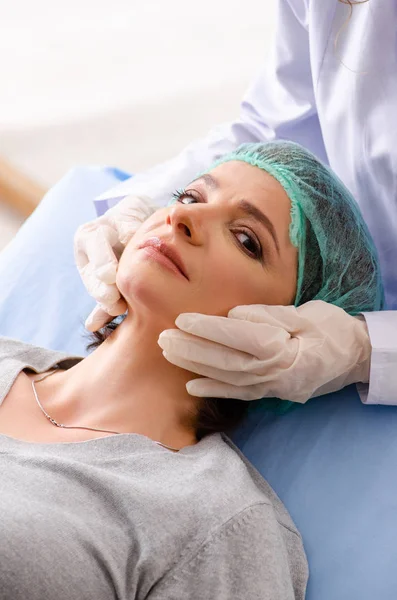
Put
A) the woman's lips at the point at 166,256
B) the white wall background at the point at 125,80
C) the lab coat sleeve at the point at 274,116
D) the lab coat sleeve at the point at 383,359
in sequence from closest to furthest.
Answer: the woman's lips at the point at 166,256
the lab coat sleeve at the point at 383,359
the lab coat sleeve at the point at 274,116
the white wall background at the point at 125,80

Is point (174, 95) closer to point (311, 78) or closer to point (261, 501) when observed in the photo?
point (311, 78)

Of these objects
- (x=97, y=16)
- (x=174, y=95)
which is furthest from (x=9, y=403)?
(x=97, y=16)

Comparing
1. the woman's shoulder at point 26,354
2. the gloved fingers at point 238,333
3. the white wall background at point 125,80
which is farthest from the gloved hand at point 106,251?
the white wall background at point 125,80

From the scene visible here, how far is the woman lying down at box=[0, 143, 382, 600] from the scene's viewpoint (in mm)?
1131

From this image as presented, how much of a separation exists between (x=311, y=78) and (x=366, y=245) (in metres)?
0.59

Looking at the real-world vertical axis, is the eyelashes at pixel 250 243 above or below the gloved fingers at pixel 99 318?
above

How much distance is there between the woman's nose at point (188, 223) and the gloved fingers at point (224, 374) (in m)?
0.21

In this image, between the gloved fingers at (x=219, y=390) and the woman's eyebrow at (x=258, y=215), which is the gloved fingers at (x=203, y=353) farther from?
the woman's eyebrow at (x=258, y=215)

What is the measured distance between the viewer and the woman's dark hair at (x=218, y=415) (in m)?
1.45

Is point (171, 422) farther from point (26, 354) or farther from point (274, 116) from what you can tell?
point (274, 116)

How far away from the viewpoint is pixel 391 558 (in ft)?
4.22

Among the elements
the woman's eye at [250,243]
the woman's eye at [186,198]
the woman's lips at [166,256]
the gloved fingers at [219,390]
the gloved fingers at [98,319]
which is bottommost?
the gloved fingers at [219,390]

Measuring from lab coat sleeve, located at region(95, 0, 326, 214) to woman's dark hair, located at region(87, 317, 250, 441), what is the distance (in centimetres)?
58

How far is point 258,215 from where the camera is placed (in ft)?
4.64
